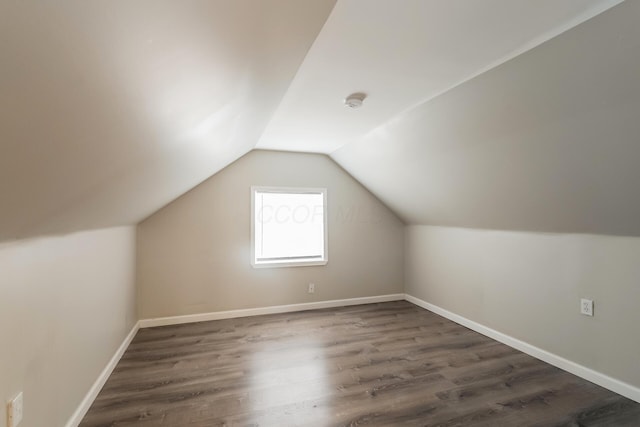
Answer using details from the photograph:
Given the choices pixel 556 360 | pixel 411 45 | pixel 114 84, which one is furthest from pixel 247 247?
pixel 556 360

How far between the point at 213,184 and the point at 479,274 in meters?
3.26

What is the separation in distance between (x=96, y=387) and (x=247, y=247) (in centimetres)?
200

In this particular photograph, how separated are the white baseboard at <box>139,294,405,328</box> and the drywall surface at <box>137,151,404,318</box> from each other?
0.19 feet

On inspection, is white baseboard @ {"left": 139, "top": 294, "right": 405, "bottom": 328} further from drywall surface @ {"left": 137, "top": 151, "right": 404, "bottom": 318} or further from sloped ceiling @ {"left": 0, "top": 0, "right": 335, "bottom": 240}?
sloped ceiling @ {"left": 0, "top": 0, "right": 335, "bottom": 240}

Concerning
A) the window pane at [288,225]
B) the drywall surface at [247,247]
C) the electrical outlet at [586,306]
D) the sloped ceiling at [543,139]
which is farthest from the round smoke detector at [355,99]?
the electrical outlet at [586,306]

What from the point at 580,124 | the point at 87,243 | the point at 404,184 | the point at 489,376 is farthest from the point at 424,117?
the point at 87,243

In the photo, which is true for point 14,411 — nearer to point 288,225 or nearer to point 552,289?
point 288,225

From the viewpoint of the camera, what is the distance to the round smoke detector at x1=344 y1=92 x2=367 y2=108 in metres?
2.18

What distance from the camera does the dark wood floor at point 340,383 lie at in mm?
1955

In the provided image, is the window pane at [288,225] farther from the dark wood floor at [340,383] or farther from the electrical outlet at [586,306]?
the electrical outlet at [586,306]

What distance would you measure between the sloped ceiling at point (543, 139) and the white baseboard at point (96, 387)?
3.06 meters

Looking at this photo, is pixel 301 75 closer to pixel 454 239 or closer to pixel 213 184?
pixel 213 184

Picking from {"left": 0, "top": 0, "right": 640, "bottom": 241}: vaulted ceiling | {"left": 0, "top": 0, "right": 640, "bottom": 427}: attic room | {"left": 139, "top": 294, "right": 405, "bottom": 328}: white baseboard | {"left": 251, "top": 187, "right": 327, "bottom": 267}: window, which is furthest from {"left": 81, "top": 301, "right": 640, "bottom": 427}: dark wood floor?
{"left": 0, "top": 0, "right": 640, "bottom": 241}: vaulted ceiling

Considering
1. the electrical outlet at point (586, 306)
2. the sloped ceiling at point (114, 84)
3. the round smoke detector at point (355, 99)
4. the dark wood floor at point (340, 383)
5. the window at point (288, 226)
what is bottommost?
the dark wood floor at point (340, 383)
